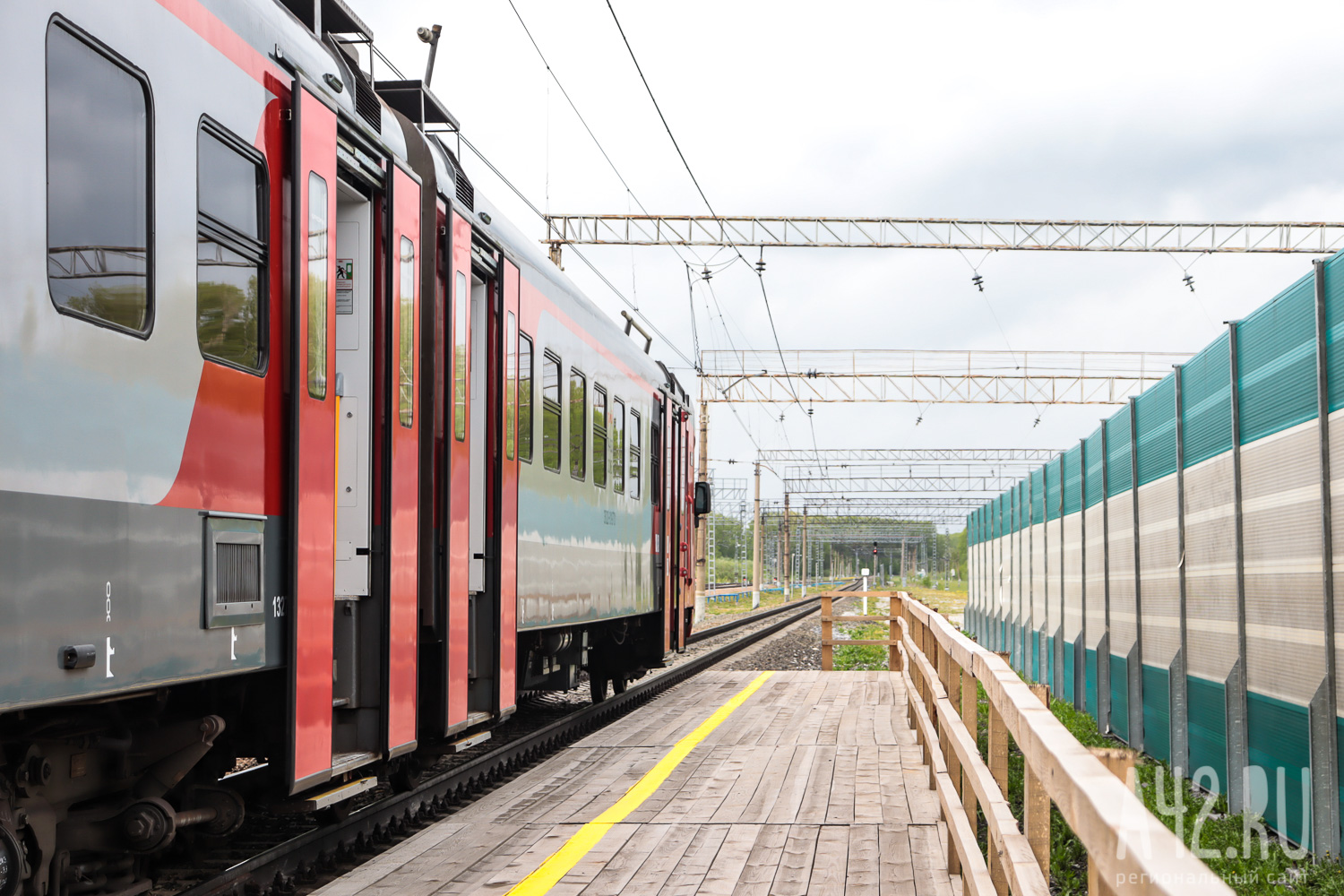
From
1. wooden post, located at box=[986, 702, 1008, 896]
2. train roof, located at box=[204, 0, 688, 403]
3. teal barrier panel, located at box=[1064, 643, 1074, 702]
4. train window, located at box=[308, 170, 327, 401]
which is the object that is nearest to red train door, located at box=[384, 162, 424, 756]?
A: train roof, located at box=[204, 0, 688, 403]

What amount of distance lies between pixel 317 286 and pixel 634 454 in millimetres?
8576

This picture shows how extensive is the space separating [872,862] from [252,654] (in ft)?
10.1

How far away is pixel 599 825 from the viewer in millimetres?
7098

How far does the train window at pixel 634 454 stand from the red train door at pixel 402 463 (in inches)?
271

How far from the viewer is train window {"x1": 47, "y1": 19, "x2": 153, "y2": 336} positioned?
3957mm

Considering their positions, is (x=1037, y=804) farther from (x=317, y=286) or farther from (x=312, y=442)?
(x=317, y=286)

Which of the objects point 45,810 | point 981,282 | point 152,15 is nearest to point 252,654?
point 45,810

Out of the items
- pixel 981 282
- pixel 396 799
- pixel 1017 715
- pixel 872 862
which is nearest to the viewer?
pixel 1017 715

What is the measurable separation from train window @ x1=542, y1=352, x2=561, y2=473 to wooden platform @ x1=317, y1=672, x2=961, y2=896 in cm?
231

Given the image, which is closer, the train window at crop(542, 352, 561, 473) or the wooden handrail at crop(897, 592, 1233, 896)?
the wooden handrail at crop(897, 592, 1233, 896)

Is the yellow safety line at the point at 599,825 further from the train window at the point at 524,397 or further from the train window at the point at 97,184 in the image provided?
the train window at the point at 97,184

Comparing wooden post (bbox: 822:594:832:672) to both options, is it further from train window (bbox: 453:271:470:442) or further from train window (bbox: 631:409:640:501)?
train window (bbox: 453:271:470:442)

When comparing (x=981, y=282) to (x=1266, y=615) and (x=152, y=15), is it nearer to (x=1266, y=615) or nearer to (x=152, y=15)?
(x=1266, y=615)

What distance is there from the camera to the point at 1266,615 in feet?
26.4
